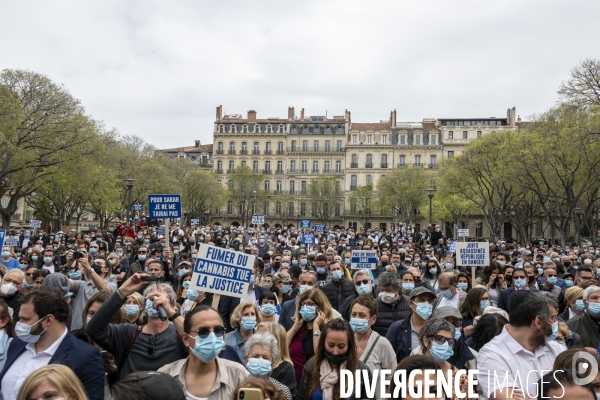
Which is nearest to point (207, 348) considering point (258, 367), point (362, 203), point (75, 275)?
point (258, 367)

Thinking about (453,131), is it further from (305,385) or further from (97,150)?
(305,385)

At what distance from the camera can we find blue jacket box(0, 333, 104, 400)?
405 centimetres

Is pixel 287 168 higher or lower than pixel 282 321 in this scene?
higher

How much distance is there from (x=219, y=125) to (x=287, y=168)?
12930mm

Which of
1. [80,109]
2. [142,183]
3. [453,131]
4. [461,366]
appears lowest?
[461,366]

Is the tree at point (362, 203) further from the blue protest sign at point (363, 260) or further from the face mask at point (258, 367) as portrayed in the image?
the face mask at point (258, 367)

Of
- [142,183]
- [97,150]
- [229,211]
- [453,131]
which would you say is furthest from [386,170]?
[97,150]

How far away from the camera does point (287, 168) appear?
302 ft

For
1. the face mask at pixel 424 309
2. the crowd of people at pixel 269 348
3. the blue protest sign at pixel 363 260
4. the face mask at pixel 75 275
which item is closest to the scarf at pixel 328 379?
the crowd of people at pixel 269 348

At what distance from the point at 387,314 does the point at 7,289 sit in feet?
A: 15.7

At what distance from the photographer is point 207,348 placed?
13.3 feet

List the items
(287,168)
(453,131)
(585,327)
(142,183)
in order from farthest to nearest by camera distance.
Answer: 1. (287,168)
2. (453,131)
3. (142,183)
4. (585,327)

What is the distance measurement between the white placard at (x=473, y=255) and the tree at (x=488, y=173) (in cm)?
2717

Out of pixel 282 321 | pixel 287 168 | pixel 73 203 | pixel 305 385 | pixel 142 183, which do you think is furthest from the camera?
pixel 287 168
